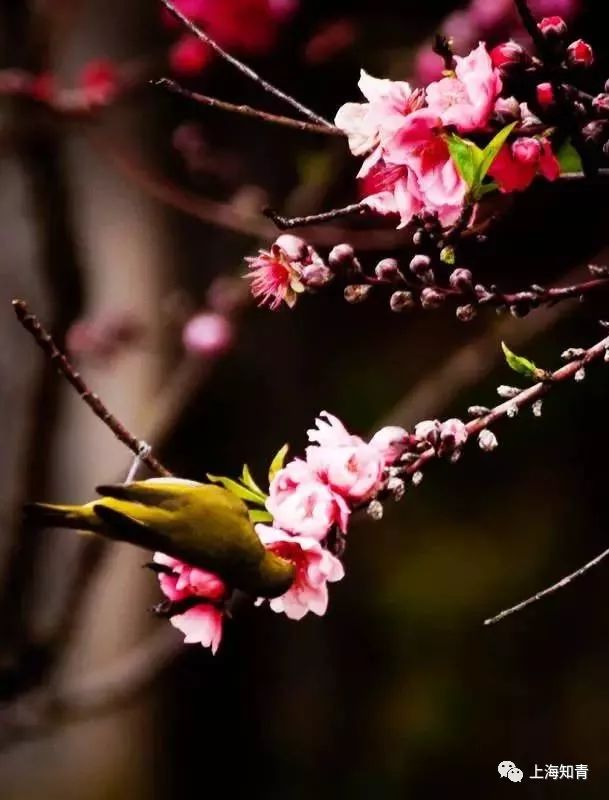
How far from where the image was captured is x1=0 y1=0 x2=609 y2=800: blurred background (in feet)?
2.82

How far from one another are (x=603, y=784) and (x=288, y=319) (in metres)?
0.57

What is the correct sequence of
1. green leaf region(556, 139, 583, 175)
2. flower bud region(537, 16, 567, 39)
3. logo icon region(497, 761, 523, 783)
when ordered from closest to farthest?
flower bud region(537, 16, 567, 39), green leaf region(556, 139, 583, 175), logo icon region(497, 761, 523, 783)

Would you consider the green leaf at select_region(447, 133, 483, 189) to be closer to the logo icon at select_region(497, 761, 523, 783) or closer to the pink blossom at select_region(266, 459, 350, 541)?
the pink blossom at select_region(266, 459, 350, 541)

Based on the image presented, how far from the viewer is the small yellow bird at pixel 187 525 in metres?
0.56

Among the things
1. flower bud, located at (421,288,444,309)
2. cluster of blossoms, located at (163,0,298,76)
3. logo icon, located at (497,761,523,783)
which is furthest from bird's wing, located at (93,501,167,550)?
cluster of blossoms, located at (163,0,298,76)

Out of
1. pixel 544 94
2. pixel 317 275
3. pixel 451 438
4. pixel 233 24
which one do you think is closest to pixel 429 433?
pixel 451 438

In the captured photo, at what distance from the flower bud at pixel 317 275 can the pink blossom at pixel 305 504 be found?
0.42 ft

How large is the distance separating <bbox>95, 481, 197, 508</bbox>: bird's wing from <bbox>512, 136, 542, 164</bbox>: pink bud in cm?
30

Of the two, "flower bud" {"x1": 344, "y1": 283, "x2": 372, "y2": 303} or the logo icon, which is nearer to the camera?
"flower bud" {"x1": 344, "y1": 283, "x2": 372, "y2": 303}

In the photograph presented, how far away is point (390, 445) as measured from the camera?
59 centimetres

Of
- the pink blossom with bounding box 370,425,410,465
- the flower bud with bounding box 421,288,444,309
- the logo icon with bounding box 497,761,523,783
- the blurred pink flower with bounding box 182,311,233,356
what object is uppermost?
the blurred pink flower with bounding box 182,311,233,356

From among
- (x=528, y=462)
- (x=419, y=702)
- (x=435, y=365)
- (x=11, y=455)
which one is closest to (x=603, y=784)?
(x=419, y=702)

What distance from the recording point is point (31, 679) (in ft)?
3.38

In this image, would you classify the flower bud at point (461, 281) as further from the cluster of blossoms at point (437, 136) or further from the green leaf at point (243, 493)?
the green leaf at point (243, 493)
